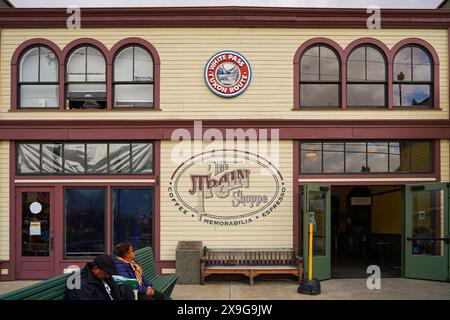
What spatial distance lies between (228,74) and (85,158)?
437 cm

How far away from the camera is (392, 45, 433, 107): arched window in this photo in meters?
11.6

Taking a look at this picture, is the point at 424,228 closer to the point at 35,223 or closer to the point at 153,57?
the point at 153,57

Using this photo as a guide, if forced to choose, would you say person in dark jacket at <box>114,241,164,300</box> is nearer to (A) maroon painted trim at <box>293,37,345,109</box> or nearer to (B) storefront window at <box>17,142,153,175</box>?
(B) storefront window at <box>17,142,153,175</box>

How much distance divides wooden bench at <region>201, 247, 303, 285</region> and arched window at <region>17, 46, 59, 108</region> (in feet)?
19.1

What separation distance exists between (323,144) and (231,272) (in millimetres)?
4124

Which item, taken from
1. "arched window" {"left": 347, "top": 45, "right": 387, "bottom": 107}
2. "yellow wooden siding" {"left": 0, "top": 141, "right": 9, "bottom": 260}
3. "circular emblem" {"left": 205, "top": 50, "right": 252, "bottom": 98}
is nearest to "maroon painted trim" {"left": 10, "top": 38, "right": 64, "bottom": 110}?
"yellow wooden siding" {"left": 0, "top": 141, "right": 9, "bottom": 260}

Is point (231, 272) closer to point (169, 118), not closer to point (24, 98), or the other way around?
point (169, 118)

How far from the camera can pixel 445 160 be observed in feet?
37.6

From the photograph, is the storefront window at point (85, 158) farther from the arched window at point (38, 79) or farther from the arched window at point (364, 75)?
the arched window at point (364, 75)

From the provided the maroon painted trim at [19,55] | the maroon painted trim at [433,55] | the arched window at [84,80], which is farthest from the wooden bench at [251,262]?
the maroon painted trim at [19,55]

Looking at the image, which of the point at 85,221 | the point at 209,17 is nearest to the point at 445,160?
the point at 209,17

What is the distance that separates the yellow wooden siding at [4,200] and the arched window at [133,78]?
314 centimetres

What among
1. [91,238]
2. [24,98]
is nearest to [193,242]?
[91,238]

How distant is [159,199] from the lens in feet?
36.7
